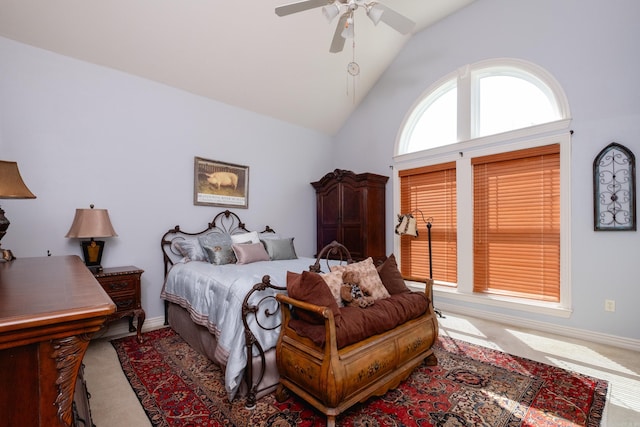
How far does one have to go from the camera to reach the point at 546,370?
7.98 ft

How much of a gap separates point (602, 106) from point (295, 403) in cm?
395

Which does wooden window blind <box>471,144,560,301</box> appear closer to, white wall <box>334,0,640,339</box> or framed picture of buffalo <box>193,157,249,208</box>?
white wall <box>334,0,640,339</box>

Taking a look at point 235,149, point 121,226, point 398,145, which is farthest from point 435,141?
point 121,226

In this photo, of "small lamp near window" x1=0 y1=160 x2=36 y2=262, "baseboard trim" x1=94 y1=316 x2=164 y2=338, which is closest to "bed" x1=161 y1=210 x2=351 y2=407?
"baseboard trim" x1=94 y1=316 x2=164 y2=338

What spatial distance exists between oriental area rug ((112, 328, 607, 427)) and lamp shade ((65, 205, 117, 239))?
1.18m

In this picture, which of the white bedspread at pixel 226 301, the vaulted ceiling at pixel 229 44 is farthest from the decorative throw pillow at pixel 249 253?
the vaulted ceiling at pixel 229 44

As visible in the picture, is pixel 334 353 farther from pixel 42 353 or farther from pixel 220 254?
pixel 220 254

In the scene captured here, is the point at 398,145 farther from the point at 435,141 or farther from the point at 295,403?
the point at 295,403

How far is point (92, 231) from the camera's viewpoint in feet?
9.14

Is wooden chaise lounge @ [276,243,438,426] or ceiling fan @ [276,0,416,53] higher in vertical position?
ceiling fan @ [276,0,416,53]

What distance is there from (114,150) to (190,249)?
1.36m

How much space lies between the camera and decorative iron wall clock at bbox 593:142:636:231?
2842mm

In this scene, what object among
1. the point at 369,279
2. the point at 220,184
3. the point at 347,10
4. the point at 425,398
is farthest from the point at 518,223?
the point at 220,184

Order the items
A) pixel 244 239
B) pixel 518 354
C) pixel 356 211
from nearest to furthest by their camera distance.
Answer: pixel 518 354, pixel 244 239, pixel 356 211
